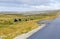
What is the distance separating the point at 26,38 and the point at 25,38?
89 millimetres

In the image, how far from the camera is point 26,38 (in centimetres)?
1623

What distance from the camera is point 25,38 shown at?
16.2 metres
